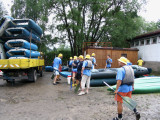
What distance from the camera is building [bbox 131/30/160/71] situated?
56.1 feet

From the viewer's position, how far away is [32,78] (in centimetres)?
965

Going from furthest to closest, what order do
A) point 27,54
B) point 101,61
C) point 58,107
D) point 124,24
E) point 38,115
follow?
point 124,24, point 101,61, point 27,54, point 58,107, point 38,115

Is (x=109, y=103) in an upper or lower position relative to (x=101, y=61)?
lower

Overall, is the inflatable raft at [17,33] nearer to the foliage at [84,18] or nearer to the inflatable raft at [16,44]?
the inflatable raft at [16,44]

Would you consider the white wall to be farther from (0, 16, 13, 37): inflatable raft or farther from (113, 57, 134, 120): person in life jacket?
(0, 16, 13, 37): inflatable raft

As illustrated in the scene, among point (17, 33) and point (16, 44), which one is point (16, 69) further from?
point (17, 33)

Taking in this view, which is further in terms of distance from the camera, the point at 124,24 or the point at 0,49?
the point at 124,24

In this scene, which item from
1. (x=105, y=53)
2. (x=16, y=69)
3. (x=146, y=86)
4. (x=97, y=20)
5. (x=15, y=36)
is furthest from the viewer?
(x=97, y=20)

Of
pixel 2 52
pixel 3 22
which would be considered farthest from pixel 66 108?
pixel 3 22

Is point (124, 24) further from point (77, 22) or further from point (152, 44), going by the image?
point (77, 22)

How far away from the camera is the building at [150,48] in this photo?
1708 centimetres

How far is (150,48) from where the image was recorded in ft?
60.5

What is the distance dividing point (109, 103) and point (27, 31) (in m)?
6.76

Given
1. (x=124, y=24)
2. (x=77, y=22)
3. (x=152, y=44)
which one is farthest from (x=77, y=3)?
(x=152, y=44)
